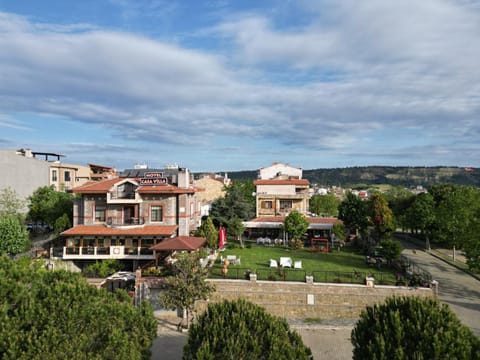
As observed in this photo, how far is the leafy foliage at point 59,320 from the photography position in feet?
38.3

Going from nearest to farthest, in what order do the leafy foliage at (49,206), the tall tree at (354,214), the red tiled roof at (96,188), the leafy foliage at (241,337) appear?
the leafy foliage at (241,337)
the red tiled roof at (96,188)
the tall tree at (354,214)
the leafy foliage at (49,206)

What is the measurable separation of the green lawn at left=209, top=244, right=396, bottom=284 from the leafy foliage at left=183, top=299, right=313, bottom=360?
1158 centimetres

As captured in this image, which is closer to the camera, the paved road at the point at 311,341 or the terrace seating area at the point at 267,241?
the paved road at the point at 311,341

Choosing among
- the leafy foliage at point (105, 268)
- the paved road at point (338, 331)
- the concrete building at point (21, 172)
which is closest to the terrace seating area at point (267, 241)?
the leafy foliage at point (105, 268)

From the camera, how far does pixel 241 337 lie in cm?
1284

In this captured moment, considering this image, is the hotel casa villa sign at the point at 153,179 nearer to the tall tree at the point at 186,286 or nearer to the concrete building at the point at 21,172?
the tall tree at the point at 186,286

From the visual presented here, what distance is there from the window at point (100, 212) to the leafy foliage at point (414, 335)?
93.1ft

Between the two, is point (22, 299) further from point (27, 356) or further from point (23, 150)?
point (23, 150)

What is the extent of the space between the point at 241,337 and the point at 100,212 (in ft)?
86.9

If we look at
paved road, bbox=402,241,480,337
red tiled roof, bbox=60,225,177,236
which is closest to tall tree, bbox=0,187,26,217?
red tiled roof, bbox=60,225,177,236

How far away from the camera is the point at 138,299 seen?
25.0 metres

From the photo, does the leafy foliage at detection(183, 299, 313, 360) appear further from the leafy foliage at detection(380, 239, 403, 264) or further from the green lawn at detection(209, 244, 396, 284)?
the leafy foliage at detection(380, 239, 403, 264)

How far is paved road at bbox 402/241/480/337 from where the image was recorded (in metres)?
22.7

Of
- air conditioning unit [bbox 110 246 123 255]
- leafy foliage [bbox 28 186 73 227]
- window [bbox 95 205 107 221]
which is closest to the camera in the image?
air conditioning unit [bbox 110 246 123 255]
